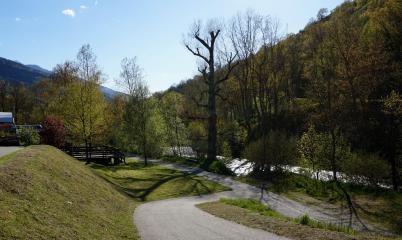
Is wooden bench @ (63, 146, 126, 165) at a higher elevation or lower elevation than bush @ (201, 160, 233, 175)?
higher

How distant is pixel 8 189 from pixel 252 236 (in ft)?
25.1

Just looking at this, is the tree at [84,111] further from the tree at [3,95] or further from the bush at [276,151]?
the tree at [3,95]

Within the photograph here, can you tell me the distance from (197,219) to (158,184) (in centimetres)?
1550

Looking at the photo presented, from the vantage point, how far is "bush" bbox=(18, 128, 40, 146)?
1594 inches

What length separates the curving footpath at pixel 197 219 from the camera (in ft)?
45.3

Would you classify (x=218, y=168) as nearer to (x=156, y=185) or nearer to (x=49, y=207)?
(x=156, y=185)

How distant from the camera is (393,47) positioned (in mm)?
49000

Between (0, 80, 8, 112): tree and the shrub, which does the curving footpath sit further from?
(0, 80, 8, 112): tree

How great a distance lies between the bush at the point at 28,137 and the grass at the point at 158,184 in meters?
9.90

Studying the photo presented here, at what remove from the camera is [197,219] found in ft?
57.3

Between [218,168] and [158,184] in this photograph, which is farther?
[218,168]

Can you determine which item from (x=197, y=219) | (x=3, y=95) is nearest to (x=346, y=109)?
(x=197, y=219)

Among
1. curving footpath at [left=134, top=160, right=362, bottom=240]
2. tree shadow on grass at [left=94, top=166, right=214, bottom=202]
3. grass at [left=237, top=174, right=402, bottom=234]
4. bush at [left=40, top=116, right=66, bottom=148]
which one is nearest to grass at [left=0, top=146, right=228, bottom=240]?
curving footpath at [left=134, top=160, right=362, bottom=240]

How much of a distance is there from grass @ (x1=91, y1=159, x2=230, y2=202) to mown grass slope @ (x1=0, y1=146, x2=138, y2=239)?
1021 centimetres
